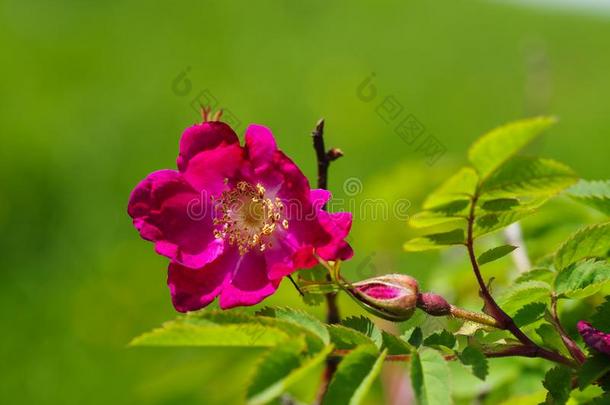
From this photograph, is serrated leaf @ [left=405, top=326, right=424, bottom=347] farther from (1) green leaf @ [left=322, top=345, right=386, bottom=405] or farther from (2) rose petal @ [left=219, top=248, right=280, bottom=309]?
(2) rose petal @ [left=219, top=248, right=280, bottom=309]

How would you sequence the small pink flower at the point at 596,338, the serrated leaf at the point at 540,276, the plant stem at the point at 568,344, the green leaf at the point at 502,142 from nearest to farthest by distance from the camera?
the green leaf at the point at 502,142 → the small pink flower at the point at 596,338 → the plant stem at the point at 568,344 → the serrated leaf at the point at 540,276

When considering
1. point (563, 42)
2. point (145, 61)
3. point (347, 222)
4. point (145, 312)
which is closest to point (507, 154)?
point (347, 222)

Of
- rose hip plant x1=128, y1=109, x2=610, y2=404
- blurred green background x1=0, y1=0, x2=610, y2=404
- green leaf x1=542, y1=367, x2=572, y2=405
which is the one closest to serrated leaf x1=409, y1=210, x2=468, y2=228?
rose hip plant x1=128, y1=109, x2=610, y2=404

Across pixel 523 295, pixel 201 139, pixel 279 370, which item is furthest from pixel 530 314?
pixel 201 139

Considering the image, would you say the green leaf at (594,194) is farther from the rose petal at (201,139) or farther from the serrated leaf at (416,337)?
the rose petal at (201,139)

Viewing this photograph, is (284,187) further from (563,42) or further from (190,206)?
(563,42)

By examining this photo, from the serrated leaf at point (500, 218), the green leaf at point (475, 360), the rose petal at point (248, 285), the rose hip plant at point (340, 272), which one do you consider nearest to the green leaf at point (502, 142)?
the rose hip plant at point (340, 272)
